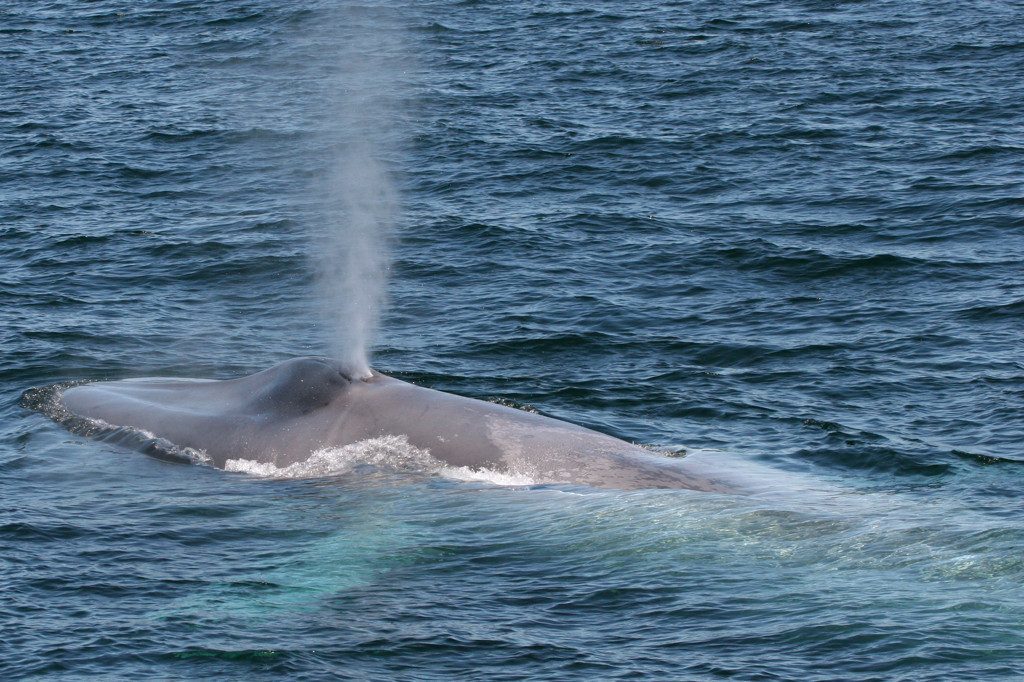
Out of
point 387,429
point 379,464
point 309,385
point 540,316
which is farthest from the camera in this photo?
point 540,316

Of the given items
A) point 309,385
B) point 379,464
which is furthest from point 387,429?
point 309,385

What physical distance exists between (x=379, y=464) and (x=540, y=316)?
990cm

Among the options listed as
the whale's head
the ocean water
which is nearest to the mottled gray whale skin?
the whale's head

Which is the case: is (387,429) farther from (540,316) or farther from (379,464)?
(540,316)

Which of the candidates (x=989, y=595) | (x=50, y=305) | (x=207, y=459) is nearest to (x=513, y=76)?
(x=50, y=305)

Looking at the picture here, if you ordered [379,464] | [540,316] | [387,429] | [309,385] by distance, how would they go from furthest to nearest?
[540,316] < [309,385] < [387,429] < [379,464]

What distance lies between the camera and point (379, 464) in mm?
18344

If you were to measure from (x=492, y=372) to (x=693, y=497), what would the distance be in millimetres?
8273

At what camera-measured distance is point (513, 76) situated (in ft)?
149

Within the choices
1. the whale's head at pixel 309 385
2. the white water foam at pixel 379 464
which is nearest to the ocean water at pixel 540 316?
the white water foam at pixel 379 464

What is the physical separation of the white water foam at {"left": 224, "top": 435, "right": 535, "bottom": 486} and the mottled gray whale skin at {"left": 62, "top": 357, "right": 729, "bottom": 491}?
8 cm

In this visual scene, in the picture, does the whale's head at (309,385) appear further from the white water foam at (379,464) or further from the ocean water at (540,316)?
the ocean water at (540,316)

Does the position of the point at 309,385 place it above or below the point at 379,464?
above

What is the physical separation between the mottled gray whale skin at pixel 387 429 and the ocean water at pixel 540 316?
0.37m
